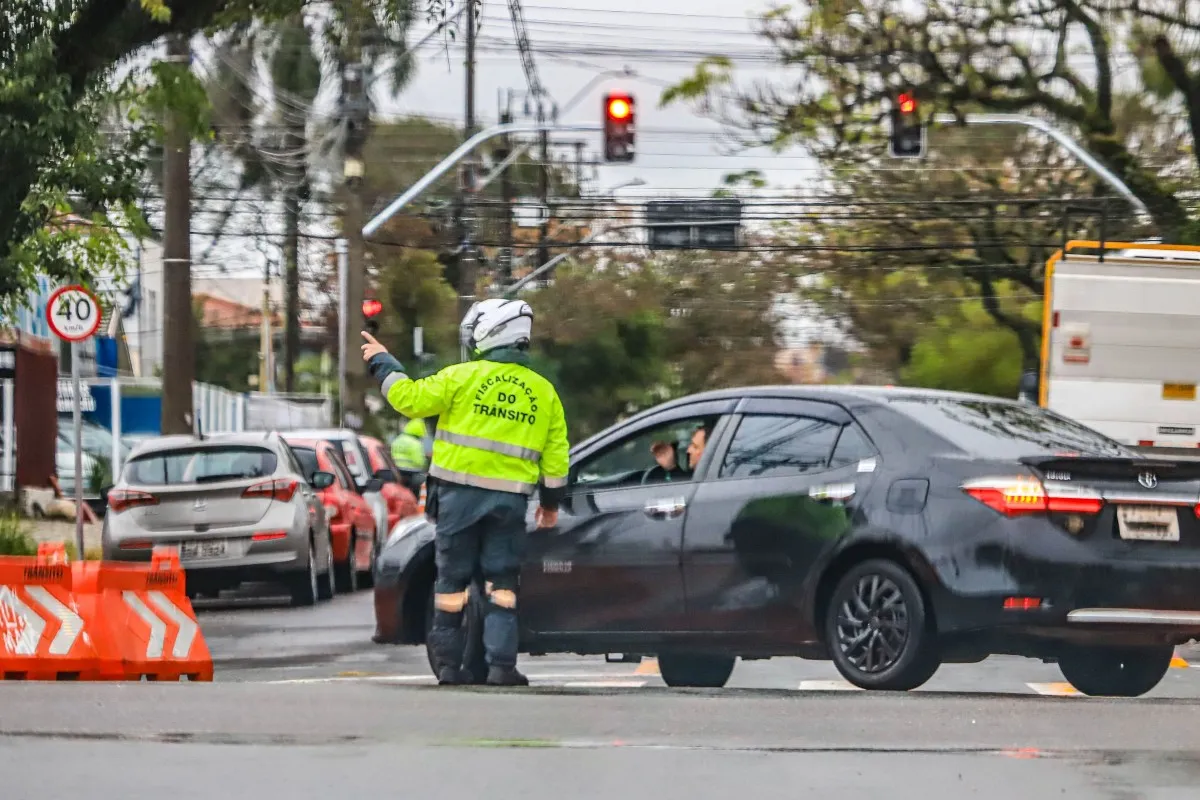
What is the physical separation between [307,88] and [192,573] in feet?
133

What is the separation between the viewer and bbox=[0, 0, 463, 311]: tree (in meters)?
13.3

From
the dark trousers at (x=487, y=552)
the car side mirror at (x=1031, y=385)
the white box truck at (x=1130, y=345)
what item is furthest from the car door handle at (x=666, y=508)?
the car side mirror at (x=1031, y=385)

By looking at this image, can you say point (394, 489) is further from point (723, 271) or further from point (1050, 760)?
point (723, 271)

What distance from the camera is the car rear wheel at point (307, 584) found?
17359mm

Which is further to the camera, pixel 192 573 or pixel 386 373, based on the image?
pixel 192 573

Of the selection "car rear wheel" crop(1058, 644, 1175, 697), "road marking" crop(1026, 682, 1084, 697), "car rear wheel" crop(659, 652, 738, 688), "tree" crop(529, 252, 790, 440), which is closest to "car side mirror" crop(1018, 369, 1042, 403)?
"road marking" crop(1026, 682, 1084, 697)

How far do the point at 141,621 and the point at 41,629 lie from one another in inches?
21.6

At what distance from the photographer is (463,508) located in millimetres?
9125

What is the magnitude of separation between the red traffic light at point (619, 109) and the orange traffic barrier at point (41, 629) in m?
16.3

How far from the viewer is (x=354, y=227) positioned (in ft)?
117

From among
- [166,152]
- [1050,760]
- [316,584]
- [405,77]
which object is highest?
[405,77]

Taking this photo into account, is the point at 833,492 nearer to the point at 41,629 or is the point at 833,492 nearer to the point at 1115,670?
the point at 1115,670

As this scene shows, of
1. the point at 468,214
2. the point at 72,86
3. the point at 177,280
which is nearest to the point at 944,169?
the point at 468,214

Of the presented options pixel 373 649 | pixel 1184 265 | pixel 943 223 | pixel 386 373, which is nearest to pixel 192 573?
pixel 373 649
